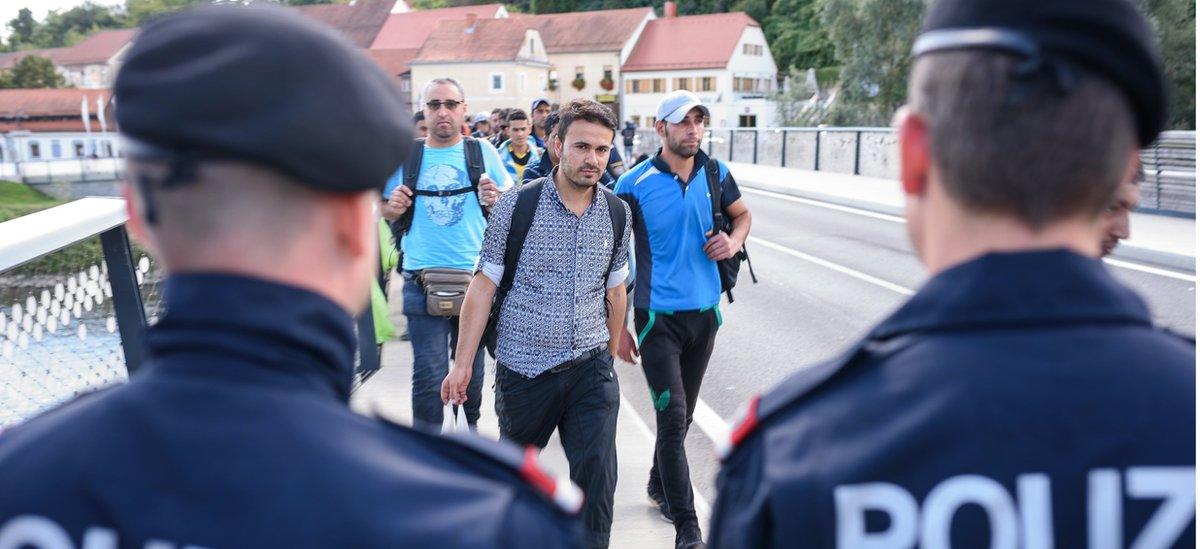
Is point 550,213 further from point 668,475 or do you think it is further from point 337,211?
point 337,211

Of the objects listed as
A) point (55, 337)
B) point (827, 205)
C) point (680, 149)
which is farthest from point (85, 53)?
point (55, 337)

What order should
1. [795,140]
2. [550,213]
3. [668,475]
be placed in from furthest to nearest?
[795,140], [668,475], [550,213]

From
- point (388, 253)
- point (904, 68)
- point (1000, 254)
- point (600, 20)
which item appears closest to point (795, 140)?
point (904, 68)

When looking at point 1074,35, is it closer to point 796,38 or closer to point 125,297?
point 125,297

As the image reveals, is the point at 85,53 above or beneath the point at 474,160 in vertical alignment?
above

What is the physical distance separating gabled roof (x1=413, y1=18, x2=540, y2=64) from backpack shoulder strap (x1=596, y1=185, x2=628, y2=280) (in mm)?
82705

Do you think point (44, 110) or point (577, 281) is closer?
point (577, 281)

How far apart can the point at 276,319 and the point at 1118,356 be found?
991 mm

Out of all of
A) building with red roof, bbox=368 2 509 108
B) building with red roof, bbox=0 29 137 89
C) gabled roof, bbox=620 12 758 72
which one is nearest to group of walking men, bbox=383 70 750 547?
gabled roof, bbox=620 12 758 72

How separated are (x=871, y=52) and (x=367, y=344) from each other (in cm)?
4238

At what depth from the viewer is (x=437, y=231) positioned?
19.9ft

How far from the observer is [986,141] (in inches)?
53.2

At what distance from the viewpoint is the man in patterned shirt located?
15.1ft

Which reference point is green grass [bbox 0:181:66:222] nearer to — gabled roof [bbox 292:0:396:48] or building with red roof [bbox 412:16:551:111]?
building with red roof [bbox 412:16:551:111]
